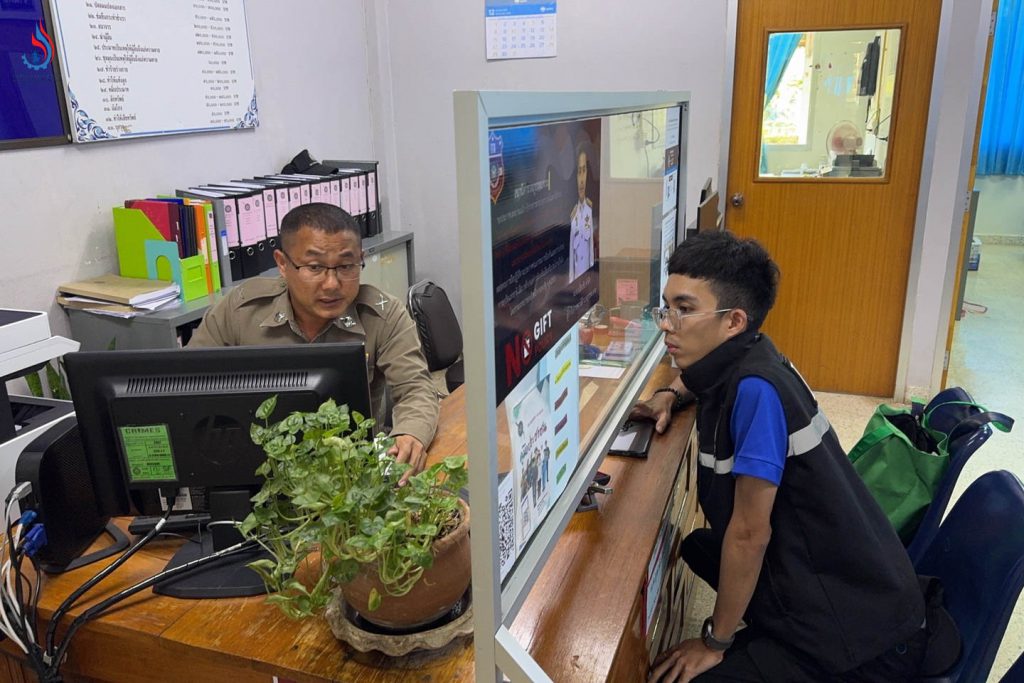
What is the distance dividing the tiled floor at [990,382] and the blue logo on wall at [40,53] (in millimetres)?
2632

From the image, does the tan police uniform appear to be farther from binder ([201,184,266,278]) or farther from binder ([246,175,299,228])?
binder ([246,175,299,228])

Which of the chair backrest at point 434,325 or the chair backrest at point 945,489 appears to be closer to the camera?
the chair backrest at point 945,489

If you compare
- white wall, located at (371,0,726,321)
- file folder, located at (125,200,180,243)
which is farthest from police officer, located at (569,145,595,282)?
white wall, located at (371,0,726,321)

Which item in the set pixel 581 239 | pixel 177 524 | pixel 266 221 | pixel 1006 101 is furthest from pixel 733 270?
pixel 1006 101

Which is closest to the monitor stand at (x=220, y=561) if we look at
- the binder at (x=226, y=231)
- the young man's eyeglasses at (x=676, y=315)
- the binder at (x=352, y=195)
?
the young man's eyeglasses at (x=676, y=315)

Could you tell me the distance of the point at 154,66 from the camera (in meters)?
2.88

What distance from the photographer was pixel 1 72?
7.64 feet

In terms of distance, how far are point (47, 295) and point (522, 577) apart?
2.25 metres

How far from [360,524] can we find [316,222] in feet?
3.85

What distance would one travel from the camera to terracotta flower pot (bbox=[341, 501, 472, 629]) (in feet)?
3.35

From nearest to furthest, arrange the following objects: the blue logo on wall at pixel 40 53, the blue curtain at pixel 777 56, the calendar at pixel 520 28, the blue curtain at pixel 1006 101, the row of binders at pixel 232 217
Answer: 1. the blue logo on wall at pixel 40 53
2. the row of binders at pixel 232 217
3. the blue curtain at pixel 777 56
4. the calendar at pixel 520 28
5. the blue curtain at pixel 1006 101

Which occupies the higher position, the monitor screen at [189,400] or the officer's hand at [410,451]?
the monitor screen at [189,400]

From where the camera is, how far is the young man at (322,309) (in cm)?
195

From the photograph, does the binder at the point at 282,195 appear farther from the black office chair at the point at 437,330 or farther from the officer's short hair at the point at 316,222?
the officer's short hair at the point at 316,222
